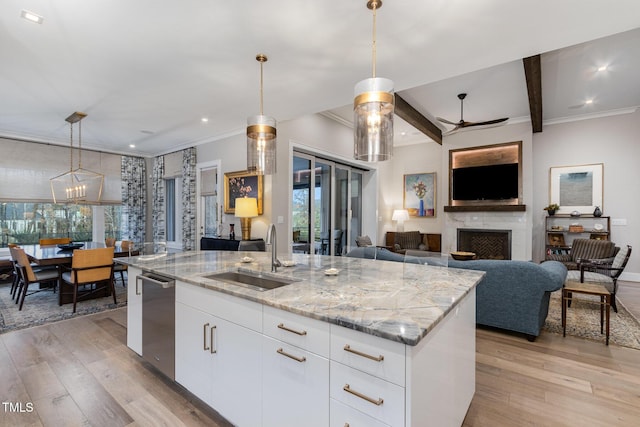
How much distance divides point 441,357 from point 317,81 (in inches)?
119

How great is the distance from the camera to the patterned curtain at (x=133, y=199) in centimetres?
701

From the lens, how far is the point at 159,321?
7.46 feet

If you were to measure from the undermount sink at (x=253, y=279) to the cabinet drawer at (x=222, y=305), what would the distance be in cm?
14

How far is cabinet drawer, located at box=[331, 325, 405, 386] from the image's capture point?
43.2 inches

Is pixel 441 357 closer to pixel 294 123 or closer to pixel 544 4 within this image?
pixel 544 4

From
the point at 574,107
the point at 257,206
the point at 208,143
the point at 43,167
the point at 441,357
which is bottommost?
the point at 441,357

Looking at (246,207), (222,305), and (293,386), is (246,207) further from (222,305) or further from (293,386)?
(293,386)

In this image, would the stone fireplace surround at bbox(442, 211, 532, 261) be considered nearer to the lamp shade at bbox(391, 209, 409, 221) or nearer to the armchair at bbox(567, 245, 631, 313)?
the lamp shade at bbox(391, 209, 409, 221)

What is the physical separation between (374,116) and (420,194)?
627 cm

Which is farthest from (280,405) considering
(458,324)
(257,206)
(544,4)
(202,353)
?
(257,206)

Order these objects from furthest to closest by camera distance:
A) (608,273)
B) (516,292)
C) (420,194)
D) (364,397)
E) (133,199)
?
(420,194), (133,199), (608,273), (516,292), (364,397)

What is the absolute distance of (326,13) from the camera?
2246mm

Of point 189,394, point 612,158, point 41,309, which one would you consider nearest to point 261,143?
point 189,394

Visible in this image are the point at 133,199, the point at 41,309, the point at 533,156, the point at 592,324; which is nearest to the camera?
the point at 592,324
